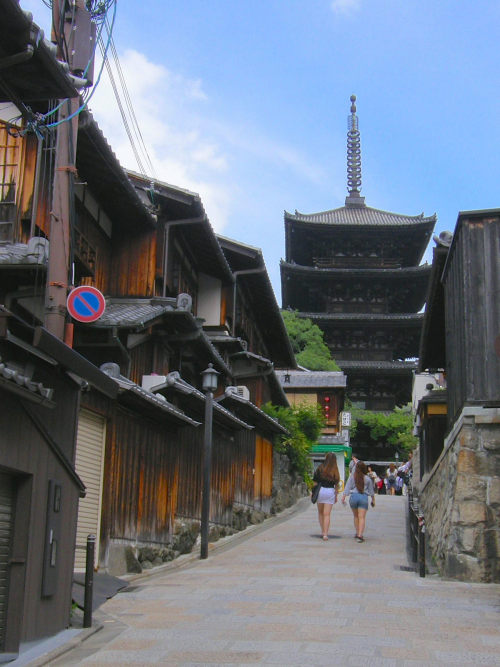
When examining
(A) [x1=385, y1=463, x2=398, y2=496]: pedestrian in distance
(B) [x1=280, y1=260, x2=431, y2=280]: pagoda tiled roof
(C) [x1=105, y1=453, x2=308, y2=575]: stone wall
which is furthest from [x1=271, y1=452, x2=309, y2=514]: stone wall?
(B) [x1=280, y1=260, x2=431, y2=280]: pagoda tiled roof

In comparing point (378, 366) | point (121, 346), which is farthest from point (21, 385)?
point (378, 366)

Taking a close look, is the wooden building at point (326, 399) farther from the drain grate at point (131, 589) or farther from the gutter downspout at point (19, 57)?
the gutter downspout at point (19, 57)

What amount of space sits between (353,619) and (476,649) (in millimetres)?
1639

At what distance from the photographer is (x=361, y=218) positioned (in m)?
56.2

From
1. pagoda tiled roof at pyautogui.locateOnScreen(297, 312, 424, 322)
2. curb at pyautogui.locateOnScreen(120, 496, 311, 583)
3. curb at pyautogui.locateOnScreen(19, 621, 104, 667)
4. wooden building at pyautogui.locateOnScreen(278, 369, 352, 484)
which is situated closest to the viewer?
curb at pyautogui.locateOnScreen(19, 621, 104, 667)

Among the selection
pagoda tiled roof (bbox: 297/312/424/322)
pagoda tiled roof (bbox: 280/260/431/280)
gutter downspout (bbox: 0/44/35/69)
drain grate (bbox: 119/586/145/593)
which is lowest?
drain grate (bbox: 119/586/145/593)

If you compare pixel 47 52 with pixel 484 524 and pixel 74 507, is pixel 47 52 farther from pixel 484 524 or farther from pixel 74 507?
pixel 484 524

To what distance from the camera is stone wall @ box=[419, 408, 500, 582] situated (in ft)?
37.9

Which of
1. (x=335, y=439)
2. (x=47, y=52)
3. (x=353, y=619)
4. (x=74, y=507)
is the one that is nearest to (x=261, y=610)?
(x=353, y=619)

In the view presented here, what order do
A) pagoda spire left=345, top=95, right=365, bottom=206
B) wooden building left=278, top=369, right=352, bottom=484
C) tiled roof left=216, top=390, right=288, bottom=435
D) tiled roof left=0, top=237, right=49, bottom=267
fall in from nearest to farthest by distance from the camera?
tiled roof left=0, top=237, right=49, bottom=267
tiled roof left=216, top=390, right=288, bottom=435
wooden building left=278, top=369, right=352, bottom=484
pagoda spire left=345, top=95, right=365, bottom=206

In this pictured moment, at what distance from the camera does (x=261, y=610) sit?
30.6 ft

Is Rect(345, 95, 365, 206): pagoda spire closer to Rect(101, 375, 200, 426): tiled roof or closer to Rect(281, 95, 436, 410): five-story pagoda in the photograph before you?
Rect(281, 95, 436, 410): five-story pagoda

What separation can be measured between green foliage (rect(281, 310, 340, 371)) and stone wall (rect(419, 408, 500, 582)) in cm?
3941

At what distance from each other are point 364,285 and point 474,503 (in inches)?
1725
